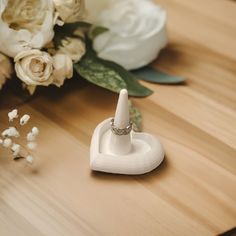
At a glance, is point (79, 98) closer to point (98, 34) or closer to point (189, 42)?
point (98, 34)

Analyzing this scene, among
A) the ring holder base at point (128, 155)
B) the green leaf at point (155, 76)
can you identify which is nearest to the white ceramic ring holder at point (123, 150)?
the ring holder base at point (128, 155)

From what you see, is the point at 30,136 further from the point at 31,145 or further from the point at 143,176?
the point at 143,176

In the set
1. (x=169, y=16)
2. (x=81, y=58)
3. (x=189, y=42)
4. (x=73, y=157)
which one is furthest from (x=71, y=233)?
(x=169, y=16)

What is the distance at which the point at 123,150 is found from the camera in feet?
2.96

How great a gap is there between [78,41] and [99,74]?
7 centimetres

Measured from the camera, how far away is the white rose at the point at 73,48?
1.03 meters

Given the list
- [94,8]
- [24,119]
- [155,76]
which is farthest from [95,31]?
[24,119]

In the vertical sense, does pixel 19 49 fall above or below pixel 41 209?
above

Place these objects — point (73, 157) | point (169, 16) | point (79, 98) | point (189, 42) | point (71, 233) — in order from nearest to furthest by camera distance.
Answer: point (71, 233) < point (73, 157) < point (79, 98) < point (189, 42) < point (169, 16)

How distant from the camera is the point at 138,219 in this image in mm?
814

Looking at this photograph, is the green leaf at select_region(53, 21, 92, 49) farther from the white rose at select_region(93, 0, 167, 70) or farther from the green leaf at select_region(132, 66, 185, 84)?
the green leaf at select_region(132, 66, 185, 84)

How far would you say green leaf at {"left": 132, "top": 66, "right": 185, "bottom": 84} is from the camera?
1.13 m

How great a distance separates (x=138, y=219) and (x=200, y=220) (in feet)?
0.30

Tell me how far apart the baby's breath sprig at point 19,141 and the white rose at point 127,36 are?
0.26m
